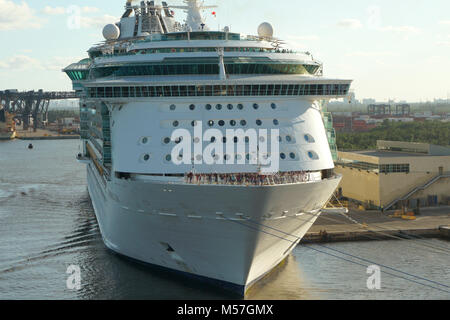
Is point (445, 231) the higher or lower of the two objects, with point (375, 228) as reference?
lower

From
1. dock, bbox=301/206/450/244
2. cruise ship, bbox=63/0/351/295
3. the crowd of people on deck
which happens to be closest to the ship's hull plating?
dock, bbox=301/206/450/244

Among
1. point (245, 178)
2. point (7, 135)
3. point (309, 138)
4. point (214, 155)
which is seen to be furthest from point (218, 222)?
point (7, 135)

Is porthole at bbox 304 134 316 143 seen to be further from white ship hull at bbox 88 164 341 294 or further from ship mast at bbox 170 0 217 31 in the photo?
ship mast at bbox 170 0 217 31

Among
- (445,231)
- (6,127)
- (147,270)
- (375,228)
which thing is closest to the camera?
(147,270)

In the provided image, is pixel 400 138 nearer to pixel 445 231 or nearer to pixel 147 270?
pixel 445 231

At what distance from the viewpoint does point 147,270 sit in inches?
834

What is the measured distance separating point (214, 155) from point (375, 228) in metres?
13.1

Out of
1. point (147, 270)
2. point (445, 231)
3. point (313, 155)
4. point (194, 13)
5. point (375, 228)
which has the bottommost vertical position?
point (445, 231)

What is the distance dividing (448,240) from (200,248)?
1408cm

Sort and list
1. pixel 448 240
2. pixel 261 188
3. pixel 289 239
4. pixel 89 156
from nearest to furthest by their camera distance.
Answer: pixel 261 188, pixel 289 239, pixel 448 240, pixel 89 156
